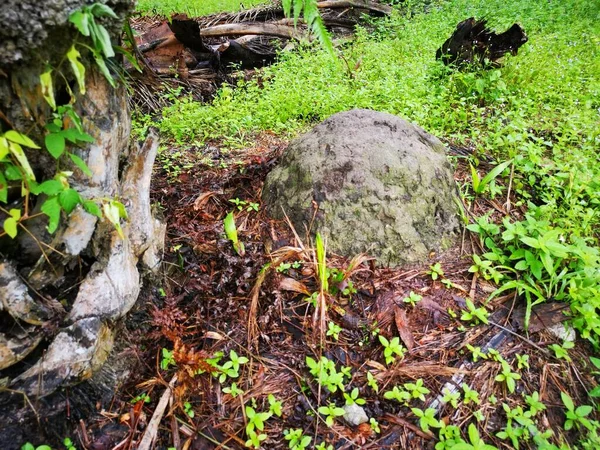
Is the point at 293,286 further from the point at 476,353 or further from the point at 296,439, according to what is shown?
the point at 476,353

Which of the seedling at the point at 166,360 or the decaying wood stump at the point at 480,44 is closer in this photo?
the seedling at the point at 166,360

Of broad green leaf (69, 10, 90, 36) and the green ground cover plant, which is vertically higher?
broad green leaf (69, 10, 90, 36)

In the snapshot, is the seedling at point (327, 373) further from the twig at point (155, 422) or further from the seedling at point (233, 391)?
the twig at point (155, 422)

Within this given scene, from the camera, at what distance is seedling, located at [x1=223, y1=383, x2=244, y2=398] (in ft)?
5.93

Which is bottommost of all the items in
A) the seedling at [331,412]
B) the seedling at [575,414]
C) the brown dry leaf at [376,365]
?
the seedling at [575,414]

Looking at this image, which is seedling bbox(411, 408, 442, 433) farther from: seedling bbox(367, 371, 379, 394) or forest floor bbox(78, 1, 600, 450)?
seedling bbox(367, 371, 379, 394)

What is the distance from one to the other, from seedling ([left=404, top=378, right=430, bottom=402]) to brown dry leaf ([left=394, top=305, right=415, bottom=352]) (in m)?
0.19

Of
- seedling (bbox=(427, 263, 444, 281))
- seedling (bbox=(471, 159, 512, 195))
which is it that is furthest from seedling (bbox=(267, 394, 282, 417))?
seedling (bbox=(471, 159, 512, 195))

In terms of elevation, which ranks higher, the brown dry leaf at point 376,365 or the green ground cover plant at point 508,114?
the green ground cover plant at point 508,114

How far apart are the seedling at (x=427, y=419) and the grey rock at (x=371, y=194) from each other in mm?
828

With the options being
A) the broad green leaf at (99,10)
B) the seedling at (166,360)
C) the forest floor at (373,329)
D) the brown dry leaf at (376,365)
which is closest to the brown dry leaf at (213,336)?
the forest floor at (373,329)

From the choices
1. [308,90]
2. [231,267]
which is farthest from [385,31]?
[231,267]

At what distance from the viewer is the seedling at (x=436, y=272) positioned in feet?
7.26

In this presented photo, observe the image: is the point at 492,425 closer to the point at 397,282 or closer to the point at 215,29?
the point at 397,282
